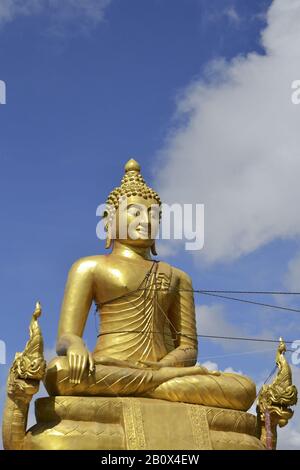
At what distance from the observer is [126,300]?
9.52 metres

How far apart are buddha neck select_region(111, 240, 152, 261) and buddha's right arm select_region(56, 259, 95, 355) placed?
57 cm

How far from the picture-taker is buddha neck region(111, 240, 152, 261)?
10055 mm

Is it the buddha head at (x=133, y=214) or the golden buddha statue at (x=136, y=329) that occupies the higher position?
the buddha head at (x=133, y=214)

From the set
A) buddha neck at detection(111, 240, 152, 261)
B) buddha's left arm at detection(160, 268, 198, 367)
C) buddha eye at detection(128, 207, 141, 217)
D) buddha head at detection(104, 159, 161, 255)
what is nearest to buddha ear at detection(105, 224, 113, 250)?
buddha head at detection(104, 159, 161, 255)

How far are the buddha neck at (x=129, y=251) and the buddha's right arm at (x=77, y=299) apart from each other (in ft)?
1.88

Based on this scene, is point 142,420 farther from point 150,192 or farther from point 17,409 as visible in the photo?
point 150,192

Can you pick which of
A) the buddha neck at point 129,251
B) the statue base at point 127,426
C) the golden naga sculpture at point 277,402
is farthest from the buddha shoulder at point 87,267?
the golden naga sculpture at point 277,402

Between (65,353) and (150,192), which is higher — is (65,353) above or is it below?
below

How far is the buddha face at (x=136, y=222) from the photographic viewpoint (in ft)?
32.9

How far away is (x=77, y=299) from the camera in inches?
371

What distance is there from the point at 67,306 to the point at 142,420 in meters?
1.84

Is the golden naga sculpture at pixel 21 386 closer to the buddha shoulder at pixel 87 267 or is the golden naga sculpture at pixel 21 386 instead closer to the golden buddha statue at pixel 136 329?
the golden buddha statue at pixel 136 329

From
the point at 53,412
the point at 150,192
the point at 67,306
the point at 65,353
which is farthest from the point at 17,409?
the point at 150,192

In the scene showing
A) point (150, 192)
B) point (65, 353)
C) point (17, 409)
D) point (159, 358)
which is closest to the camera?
point (17, 409)
